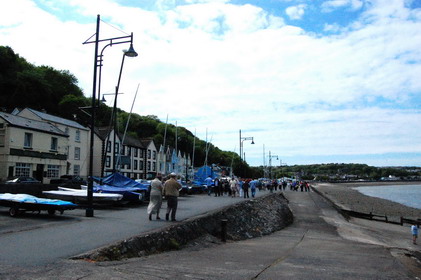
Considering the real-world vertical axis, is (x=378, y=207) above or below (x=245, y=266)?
below

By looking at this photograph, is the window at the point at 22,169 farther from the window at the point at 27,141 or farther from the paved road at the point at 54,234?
the paved road at the point at 54,234

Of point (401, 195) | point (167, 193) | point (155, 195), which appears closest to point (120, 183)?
point (155, 195)

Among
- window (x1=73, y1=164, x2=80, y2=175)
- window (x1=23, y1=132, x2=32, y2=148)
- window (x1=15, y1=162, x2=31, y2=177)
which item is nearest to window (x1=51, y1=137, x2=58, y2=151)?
window (x1=23, y1=132, x2=32, y2=148)

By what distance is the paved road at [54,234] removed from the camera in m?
8.11

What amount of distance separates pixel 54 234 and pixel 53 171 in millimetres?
32230

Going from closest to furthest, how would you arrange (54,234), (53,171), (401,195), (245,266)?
(245,266) < (54,234) < (53,171) < (401,195)

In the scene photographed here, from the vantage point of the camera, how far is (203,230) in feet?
47.3

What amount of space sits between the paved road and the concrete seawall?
570 mm

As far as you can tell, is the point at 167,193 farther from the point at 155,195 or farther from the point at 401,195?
the point at 401,195

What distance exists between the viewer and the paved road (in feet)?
26.6

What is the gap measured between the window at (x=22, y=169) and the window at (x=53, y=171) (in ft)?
9.92

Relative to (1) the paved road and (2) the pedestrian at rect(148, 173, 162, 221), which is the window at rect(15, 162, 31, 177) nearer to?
(1) the paved road

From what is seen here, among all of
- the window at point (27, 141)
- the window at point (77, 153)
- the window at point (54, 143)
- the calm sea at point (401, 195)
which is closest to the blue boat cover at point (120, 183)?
the window at point (27, 141)

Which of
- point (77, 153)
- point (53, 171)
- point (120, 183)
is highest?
point (77, 153)
